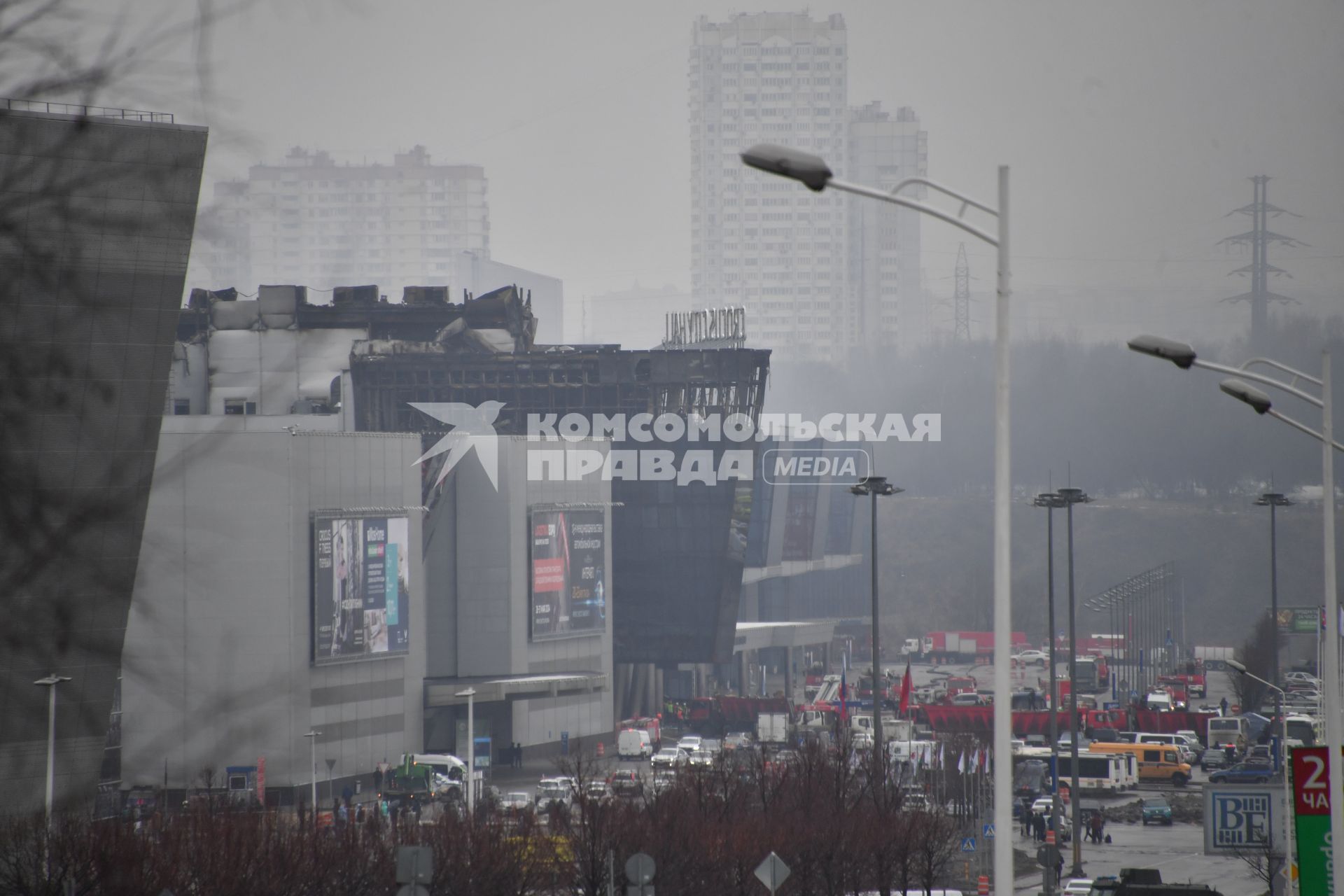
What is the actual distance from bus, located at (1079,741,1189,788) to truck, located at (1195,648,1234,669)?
6000 cm

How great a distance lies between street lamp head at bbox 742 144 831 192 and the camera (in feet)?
38.9

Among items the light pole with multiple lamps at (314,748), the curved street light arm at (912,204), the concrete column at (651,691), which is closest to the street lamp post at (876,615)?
the light pole with multiple lamps at (314,748)

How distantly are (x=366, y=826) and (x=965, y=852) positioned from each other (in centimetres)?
1904

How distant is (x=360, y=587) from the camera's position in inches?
2963

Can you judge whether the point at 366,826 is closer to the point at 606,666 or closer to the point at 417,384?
the point at 606,666

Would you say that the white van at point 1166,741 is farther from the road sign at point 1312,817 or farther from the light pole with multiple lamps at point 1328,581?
the light pole with multiple lamps at point 1328,581

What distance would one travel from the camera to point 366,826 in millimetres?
38281

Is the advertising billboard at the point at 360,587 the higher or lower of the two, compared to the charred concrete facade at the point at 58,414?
lower

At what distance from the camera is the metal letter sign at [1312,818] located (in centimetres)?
2242

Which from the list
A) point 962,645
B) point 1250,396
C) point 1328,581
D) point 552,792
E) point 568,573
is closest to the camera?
point 1250,396

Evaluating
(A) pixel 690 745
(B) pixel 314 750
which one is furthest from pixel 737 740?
(B) pixel 314 750

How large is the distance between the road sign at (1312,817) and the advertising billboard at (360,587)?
54.2 metres

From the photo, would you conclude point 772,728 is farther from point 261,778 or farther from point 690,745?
point 261,778

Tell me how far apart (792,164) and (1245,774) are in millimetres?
63705
